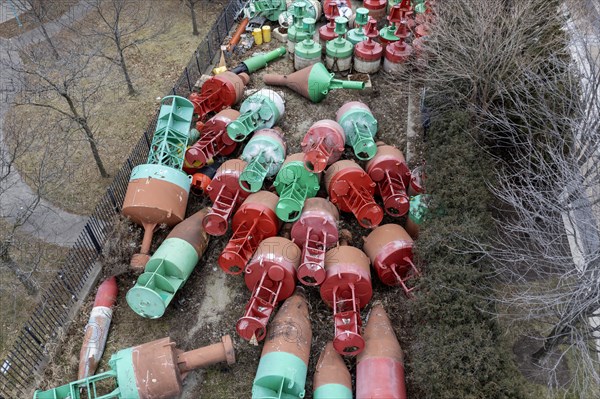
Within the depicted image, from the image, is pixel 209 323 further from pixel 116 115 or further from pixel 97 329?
pixel 116 115

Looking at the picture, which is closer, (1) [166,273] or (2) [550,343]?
(2) [550,343]

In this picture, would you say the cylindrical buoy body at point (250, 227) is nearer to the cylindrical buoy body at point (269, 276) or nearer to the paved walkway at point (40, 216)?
the cylindrical buoy body at point (269, 276)

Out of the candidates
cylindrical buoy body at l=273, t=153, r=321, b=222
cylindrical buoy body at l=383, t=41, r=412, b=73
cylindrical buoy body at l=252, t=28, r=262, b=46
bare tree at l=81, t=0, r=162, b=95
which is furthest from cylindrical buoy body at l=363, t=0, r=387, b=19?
cylindrical buoy body at l=273, t=153, r=321, b=222

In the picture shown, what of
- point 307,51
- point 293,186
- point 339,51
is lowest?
point 293,186

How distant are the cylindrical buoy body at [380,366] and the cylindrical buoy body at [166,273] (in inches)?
168

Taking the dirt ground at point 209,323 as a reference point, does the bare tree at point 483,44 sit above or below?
above

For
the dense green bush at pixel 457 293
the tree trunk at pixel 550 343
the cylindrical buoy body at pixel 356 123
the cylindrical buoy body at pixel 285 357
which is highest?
the cylindrical buoy body at pixel 356 123

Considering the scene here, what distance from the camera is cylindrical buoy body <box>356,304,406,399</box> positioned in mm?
8125

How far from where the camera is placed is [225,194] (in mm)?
11641

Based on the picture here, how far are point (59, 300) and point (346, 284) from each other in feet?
21.4

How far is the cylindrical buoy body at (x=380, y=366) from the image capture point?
8.12 m

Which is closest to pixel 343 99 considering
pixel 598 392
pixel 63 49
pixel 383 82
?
pixel 383 82

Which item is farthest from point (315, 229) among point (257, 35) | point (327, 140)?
point (257, 35)

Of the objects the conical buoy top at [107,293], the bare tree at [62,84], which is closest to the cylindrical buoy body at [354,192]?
the conical buoy top at [107,293]
